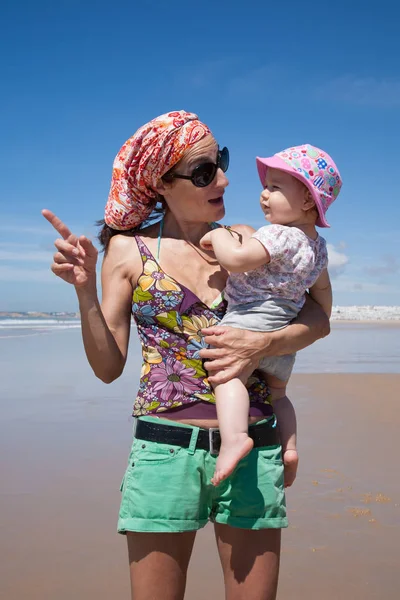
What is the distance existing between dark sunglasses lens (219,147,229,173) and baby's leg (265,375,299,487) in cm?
84

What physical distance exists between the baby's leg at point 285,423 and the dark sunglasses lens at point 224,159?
2.77 ft

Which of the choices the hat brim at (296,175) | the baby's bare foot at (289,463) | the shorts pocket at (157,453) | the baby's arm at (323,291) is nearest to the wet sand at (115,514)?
the baby's bare foot at (289,463)

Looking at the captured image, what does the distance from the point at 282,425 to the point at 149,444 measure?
23.7 inches

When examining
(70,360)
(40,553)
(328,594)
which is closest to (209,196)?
(328,594)

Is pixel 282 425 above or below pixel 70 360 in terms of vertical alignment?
above

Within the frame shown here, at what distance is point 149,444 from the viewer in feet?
7.59

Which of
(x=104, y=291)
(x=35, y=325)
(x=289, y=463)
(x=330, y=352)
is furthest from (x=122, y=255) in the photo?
(x=35, y=325)

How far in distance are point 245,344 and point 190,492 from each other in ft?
1.81

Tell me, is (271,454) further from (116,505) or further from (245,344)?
(116,505)

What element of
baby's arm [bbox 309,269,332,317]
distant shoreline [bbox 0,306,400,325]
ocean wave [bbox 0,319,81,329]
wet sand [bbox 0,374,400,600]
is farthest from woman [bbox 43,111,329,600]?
distant shoreline [bbox 0,306,400,325]

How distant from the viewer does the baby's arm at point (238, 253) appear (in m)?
2.41

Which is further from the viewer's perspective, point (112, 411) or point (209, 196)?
point (112, 411)

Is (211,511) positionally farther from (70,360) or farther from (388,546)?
(70,360)

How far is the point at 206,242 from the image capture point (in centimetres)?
258
